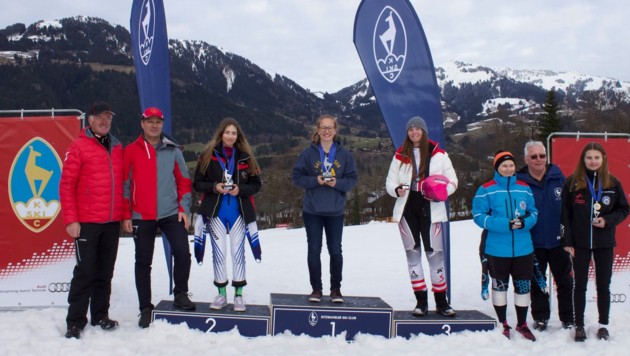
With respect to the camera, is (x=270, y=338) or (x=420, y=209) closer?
(x=270, y=338)

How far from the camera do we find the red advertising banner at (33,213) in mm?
5039

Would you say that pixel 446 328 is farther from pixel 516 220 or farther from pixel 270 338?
pixel 270 338

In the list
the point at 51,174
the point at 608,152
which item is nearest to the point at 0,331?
the point at 51,174

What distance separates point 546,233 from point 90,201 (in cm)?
400

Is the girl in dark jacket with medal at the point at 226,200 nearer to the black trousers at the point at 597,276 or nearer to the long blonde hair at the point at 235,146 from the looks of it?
the long blonde hair at the point at 235,146

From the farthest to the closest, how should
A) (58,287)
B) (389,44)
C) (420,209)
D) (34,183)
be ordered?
(389,44) → (58,287) → (34,183) → (420,209)

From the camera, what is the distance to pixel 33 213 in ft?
16.6

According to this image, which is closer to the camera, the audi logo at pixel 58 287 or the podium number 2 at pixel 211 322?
the podium number 2 at pixel 211 322

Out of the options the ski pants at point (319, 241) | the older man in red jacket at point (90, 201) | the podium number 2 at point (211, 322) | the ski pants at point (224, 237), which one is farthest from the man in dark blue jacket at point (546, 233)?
the older man in red jacket at point (90, 201)

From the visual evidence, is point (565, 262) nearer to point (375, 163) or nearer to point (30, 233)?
point (30, 233)

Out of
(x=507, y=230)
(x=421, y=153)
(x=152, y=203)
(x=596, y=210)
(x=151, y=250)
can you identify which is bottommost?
(x=151, y=250)

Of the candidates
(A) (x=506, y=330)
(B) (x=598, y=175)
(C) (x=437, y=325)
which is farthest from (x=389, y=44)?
(A) (x=506, y=330)

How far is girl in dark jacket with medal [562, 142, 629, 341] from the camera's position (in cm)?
415

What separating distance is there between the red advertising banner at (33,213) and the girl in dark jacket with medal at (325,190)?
2.50m
